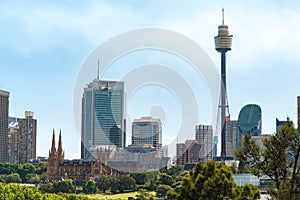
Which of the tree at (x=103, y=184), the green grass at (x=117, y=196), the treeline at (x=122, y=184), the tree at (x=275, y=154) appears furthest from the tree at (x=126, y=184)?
the tree at (x=275, y=154)

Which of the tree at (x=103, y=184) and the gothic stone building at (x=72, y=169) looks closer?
the tree at (x=103, y=184)

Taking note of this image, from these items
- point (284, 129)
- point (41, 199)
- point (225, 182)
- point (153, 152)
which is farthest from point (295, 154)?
point (153, 152)

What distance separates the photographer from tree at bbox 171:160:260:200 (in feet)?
65.9

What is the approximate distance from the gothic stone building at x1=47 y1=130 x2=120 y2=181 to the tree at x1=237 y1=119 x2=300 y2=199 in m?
135

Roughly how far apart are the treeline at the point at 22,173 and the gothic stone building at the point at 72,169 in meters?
2.54

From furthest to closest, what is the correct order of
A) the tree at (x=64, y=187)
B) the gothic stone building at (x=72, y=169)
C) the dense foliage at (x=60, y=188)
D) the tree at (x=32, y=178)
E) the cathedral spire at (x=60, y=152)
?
1. the cathedral spire at (x=60, y=152)
2. the gothic stone building at (x=72, y=169)
3. the tree at (x=32, y=178)
4. the tree at (x=64, y=187)
5. the dense foliage at (x=60, y=188)

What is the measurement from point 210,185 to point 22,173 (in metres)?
141

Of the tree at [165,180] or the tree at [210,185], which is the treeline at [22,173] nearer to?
the tree at [165,180]

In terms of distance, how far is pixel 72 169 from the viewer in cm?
16038

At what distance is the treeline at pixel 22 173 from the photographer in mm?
147250

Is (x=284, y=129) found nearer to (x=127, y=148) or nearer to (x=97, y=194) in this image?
(x=97, y=194)

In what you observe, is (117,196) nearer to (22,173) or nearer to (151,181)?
(151,181)

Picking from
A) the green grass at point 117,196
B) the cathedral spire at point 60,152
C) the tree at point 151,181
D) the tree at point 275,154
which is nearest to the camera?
the tree at point 275,154

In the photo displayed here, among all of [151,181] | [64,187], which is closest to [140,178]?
[151,181]
